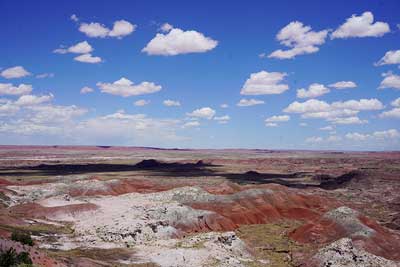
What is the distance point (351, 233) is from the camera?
5356 centimetres

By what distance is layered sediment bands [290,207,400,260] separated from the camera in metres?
49.4

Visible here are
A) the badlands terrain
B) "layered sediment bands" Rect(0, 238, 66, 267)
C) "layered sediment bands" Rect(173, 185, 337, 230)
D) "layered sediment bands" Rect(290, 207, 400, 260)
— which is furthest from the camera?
"layered sediment bands" Rect(173, 185, 337, 230)

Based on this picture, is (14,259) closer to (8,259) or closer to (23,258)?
(8,259)

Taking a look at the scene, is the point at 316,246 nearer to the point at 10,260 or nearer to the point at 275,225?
the point at 275,225

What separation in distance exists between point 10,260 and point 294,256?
2903 centimetres

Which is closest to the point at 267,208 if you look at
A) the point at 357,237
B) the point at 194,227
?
the point at 194,227

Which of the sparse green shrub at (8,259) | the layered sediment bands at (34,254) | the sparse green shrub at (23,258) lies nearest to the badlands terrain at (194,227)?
the layered sediment bands at (34,254)

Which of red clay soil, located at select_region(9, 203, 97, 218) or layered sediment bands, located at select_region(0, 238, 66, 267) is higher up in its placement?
layered sediment bands, located at select_region(0, 238, 66, 267)

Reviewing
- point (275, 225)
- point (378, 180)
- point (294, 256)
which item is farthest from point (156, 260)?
point (378, 180)

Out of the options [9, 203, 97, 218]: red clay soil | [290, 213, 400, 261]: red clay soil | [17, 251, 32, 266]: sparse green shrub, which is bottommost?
[290, 213, 400, 261]: red clay soil

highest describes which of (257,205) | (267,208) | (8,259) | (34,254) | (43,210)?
(8,259)

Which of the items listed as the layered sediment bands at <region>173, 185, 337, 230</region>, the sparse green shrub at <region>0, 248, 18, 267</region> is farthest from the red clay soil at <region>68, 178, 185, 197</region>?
the sparse green shrub at <region>0, 248, 18, 267</region>

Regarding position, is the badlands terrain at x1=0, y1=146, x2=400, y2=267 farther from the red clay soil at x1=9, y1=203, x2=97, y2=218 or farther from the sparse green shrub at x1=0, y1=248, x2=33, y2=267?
the sparse green shrub at x1=0, y1=248, x2=33, y2=267

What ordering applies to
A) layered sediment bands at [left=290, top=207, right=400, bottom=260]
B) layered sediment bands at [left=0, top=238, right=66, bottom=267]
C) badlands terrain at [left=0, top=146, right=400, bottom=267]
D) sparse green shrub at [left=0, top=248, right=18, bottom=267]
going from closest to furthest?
sparse green shrub at [left=0, top=248, right=18, bottom=267] → layered sediment bands at [left=0, top=238, right=66, bottom=267] → badlands terrain at [left=0, top=146, right=400, bottom=267] → layered sediment bands at [left=290, top=207, right=400, bottom=260]
